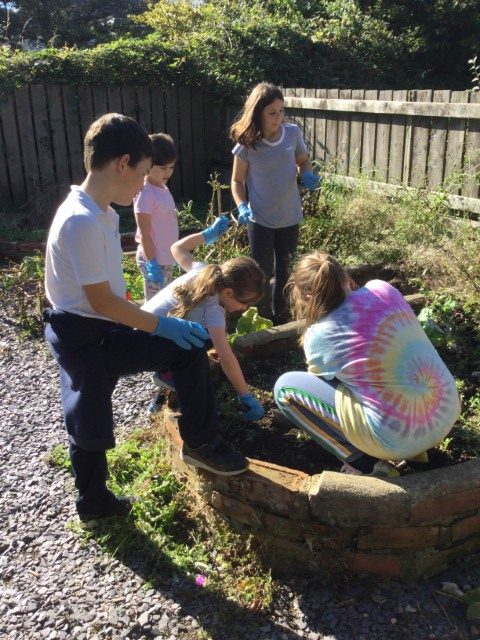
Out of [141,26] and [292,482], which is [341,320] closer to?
[292,482]

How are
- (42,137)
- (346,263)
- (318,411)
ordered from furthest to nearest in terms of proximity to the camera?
1. (42,137)
2. (346,263)
3. (318,411)

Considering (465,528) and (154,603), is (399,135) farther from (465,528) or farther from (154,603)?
(154,603)

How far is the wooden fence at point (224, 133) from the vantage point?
5.26 meters

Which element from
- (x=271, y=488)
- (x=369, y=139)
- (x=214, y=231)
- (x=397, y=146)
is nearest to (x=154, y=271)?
(x=214, y=231)

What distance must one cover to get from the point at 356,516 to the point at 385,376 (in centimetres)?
51

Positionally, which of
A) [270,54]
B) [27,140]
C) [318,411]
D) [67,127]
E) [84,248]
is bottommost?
[318,411]

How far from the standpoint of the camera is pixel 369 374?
Answer: 2.32m

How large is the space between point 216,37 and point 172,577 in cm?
799

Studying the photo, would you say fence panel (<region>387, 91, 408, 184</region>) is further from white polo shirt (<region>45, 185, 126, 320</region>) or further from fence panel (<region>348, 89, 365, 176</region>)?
white polo shirt (<region>45, 185, 126, 320</region>)

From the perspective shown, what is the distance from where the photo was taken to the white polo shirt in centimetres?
214

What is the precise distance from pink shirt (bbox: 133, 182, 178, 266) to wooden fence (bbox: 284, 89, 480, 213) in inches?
Result: 97.3

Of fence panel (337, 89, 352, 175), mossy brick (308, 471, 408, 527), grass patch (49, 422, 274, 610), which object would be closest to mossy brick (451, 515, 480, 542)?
mossy brick (308, 471, 408, 527)

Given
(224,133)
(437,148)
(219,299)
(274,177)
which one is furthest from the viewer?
(224,133)

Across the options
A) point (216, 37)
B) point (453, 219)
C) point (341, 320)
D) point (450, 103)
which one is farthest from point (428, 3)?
point (341, 320)
